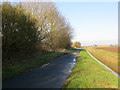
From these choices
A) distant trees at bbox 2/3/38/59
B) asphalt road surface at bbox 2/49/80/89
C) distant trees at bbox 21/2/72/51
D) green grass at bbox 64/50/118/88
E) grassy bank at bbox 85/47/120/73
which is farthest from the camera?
distant trees at bbox 21/2/72/51

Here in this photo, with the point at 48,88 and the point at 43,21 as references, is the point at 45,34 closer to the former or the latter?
the point at 43,21

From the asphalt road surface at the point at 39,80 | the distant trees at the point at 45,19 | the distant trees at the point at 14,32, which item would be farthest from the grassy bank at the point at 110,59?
the distant trees at the point at 45,19

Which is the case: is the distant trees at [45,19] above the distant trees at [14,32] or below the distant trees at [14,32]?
above

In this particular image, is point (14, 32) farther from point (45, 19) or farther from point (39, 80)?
point (45, 19)

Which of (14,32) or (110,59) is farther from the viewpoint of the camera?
(110,59)

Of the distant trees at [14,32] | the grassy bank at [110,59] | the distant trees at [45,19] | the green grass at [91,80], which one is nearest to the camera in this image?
A: the green grass at [91,80]

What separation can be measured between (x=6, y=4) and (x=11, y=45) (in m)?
4.32

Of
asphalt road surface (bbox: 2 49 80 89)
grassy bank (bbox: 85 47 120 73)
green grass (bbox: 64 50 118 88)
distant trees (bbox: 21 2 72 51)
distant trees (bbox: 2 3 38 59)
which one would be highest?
distant trees (bbox: 21 2 72 51)

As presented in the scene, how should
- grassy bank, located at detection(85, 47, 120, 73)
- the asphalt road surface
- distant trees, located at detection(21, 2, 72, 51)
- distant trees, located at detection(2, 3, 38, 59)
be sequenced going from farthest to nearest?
distant trees, located at detection(21, 2, 72, 51) → grassy bank, located at detection(85, 47, 120, 73) → distant trees, located at detection(2, 3, 38, 59) → the asphalt road surface

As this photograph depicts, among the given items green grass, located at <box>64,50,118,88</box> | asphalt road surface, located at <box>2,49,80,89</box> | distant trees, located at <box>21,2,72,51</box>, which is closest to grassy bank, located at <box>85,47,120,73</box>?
green grass, located at <box>64,50,118,88</box>

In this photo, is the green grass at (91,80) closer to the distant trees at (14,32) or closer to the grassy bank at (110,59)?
the grassy bank at (110,59)

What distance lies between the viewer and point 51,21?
32.1 meters

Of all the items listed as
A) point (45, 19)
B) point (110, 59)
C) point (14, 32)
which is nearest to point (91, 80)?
point (14, 32)

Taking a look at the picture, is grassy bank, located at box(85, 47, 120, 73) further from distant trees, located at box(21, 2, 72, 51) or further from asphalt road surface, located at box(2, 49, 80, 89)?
distant trees, located at box(21, 2, 72, 51)
